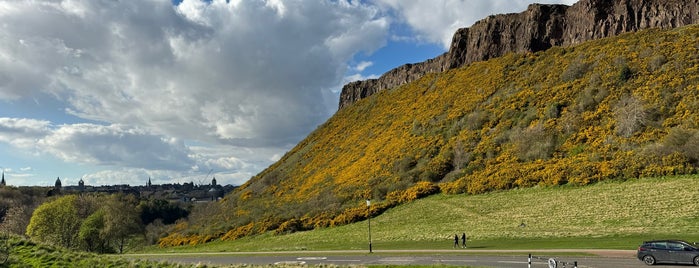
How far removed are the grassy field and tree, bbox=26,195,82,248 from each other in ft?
109

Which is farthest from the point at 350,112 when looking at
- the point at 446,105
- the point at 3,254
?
the point at 3,254

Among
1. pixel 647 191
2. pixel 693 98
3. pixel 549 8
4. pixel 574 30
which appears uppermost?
pixel 549 8

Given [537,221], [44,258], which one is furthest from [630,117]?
[44,258]

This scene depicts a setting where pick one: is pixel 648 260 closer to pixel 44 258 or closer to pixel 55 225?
pixel 44 258

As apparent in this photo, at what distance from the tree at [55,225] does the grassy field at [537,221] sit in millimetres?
33129

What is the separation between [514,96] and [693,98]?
95.7ft

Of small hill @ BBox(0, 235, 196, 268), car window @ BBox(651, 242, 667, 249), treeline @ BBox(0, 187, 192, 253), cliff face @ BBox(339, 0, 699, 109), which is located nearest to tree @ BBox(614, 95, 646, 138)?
cliff face @ BBox(339, 0, 699, 109)

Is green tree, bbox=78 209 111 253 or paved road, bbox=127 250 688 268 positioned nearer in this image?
paved road, bbox=127 250 688 268

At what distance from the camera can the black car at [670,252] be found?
87.3 ft

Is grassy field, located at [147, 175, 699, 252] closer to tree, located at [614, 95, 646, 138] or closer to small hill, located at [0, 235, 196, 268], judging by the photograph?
tree, located at [614, 95, 646, 138]

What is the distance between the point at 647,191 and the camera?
47.6 metres

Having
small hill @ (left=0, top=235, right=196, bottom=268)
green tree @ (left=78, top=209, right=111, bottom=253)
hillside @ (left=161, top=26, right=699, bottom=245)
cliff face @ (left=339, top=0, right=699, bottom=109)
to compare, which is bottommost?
green tree @ (left=78, top=209, right=111, bottom=253)

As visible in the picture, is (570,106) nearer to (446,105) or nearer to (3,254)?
(446,105)

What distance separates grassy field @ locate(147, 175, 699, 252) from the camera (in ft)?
129
